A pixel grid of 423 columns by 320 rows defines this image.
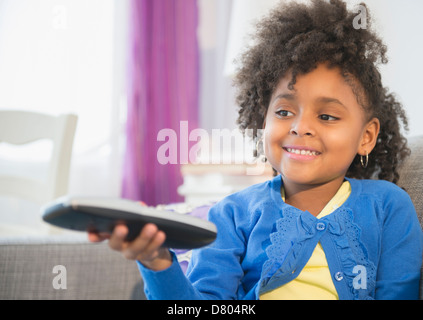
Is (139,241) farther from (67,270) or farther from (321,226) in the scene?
(67,270)

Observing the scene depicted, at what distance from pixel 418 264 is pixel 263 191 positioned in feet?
1.01

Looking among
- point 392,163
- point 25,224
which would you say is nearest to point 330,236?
point 392,163

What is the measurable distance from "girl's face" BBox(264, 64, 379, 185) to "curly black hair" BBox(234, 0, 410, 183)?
25mm

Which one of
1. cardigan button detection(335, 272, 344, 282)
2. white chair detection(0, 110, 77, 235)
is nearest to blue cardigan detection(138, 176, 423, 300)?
cardigan button detection(335, 272, 344, 282)

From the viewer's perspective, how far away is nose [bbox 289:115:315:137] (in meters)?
0.85

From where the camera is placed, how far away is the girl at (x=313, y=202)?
795 mm

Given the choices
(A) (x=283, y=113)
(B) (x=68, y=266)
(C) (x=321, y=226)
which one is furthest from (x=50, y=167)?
(C) (x=321, y=226)

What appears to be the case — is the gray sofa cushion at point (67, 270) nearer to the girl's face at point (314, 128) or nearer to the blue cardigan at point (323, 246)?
the blue cardigan at point (323, 246)

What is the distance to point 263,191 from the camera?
3.07 feet

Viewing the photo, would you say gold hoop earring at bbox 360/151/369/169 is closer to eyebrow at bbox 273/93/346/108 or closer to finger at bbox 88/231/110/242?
eyebrow at bbox 273/93/346/108

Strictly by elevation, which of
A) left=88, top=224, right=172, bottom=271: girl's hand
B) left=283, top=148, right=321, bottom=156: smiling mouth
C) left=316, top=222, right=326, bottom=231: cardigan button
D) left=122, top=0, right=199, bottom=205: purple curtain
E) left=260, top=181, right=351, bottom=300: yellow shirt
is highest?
left=122, top=0, right=199, bottom=205: purple curtain

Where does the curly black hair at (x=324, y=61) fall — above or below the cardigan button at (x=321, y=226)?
above

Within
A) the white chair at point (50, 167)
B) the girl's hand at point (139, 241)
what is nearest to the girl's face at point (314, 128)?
the girl's hand at point (139, 241)

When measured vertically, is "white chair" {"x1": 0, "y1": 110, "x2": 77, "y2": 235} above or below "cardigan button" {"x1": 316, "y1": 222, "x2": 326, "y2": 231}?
above
